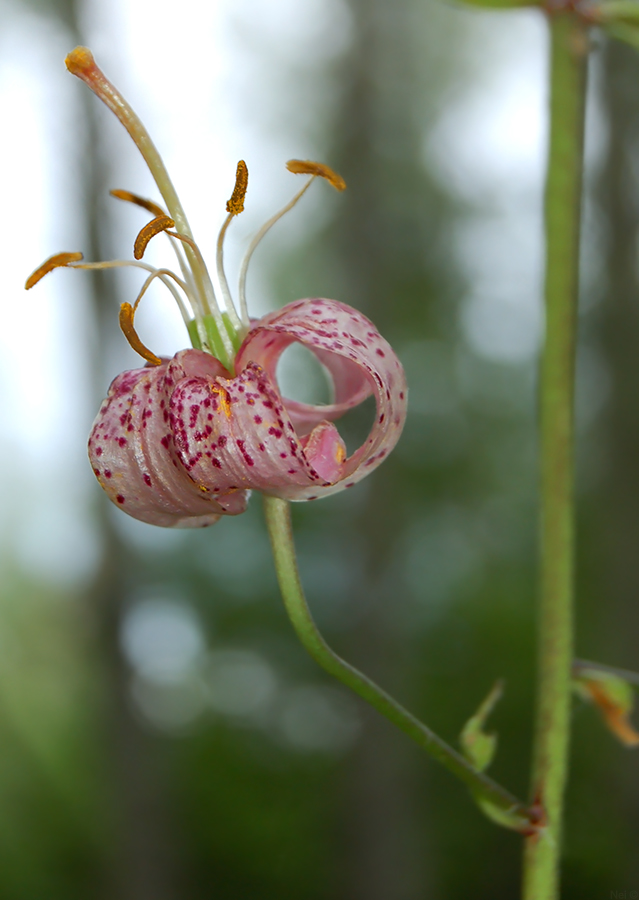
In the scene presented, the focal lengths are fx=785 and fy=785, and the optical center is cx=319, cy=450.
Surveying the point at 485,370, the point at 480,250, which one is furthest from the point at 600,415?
the point at 480,250

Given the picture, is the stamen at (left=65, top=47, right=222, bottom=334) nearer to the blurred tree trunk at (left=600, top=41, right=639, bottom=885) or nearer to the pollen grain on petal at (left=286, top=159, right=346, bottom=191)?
the pollen grain on petal at (left=286, top=159, right=346, bottom=191)

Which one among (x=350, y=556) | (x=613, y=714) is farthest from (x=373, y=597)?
(x=613, y=714)

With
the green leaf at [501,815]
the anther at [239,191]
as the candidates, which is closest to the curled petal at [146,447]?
the anther at [239,191]

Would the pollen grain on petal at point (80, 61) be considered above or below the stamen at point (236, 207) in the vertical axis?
above

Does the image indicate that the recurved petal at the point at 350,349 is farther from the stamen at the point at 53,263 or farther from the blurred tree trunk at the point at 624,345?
the blurred tree trunk at the point at 624,345

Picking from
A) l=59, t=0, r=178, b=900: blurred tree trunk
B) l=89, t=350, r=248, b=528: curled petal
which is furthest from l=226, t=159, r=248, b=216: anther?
l=59, t=0, r=178, b=900: blurred tree trunk

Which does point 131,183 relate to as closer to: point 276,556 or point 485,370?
point 276,556
